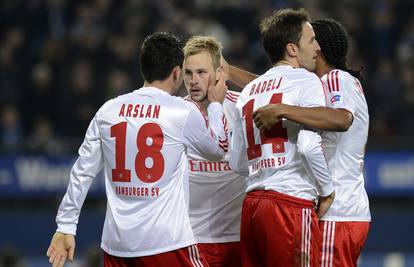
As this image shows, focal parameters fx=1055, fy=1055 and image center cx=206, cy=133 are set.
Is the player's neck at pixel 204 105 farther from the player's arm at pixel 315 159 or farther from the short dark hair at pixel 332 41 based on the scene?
the player's arm at pixel 315 159

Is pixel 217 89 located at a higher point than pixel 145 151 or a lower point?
higher

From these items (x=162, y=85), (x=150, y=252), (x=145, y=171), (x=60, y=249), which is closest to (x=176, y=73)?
(x=162, y=85)

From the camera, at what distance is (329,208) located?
20.5ft

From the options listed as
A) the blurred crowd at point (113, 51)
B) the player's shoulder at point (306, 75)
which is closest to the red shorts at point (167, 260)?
the player's shoulder at point (306, 75)

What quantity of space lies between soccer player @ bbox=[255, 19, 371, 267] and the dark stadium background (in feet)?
23.0

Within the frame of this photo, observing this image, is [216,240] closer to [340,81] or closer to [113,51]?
[340,81]

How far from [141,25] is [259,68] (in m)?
1.78

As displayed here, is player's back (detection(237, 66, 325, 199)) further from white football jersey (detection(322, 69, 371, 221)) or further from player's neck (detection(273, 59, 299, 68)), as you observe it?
white football jersey (detection(322, 69, 371, 221))

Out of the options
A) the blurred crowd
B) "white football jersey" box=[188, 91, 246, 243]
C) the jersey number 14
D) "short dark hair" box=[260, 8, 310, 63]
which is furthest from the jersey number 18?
the blurred crowd

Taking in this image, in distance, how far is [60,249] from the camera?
6.03 meters

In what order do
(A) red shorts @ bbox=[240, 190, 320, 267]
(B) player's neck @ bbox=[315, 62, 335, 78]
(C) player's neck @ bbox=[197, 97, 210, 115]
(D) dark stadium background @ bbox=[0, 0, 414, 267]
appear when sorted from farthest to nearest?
(D) dark stadium background @ bbox=[0, 0, 414, 267] → (C) player's neck @ bbox=[197, 97, 210, 115] → (B) player's neck @ bbox=[315, 62, 335, 78] → (A) red shorts @ bbox=[240, 190, 320, 267]

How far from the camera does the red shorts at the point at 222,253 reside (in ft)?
22.6

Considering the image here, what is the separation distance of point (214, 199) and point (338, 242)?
3.35 feet

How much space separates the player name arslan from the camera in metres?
6.04
